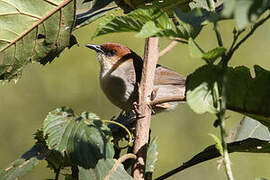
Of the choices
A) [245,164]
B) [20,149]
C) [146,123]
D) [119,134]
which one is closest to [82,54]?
[20,149]

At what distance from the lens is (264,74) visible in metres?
1.38

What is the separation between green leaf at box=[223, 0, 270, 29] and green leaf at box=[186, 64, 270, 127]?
245 mm

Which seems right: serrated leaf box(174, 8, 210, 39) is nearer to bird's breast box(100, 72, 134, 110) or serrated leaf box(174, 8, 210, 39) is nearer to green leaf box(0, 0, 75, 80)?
green leaf box(0, 0, 75, 80)

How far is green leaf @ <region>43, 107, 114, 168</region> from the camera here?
166cm

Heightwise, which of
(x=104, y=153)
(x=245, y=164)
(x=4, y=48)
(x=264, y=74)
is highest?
(x=4, y=48)

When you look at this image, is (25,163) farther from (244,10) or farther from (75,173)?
(244,10)

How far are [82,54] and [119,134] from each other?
2840 mm

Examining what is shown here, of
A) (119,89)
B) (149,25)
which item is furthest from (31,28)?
(119,89)

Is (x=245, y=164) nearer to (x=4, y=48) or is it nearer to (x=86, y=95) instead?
(x=86, y=95)

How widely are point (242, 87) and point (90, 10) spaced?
0.80m

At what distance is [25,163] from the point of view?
1.92 metres

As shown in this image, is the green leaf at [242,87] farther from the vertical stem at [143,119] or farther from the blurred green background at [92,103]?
the blurred green background at [92,103]

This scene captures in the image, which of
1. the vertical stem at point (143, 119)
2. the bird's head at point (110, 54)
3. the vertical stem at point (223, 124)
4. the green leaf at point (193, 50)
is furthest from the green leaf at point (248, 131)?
the bird's head at point (110, 54)

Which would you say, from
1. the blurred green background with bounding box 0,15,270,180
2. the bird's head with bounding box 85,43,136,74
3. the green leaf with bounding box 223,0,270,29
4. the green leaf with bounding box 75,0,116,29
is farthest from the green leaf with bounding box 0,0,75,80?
the blurred green background with bounding box 0,15,270,180
